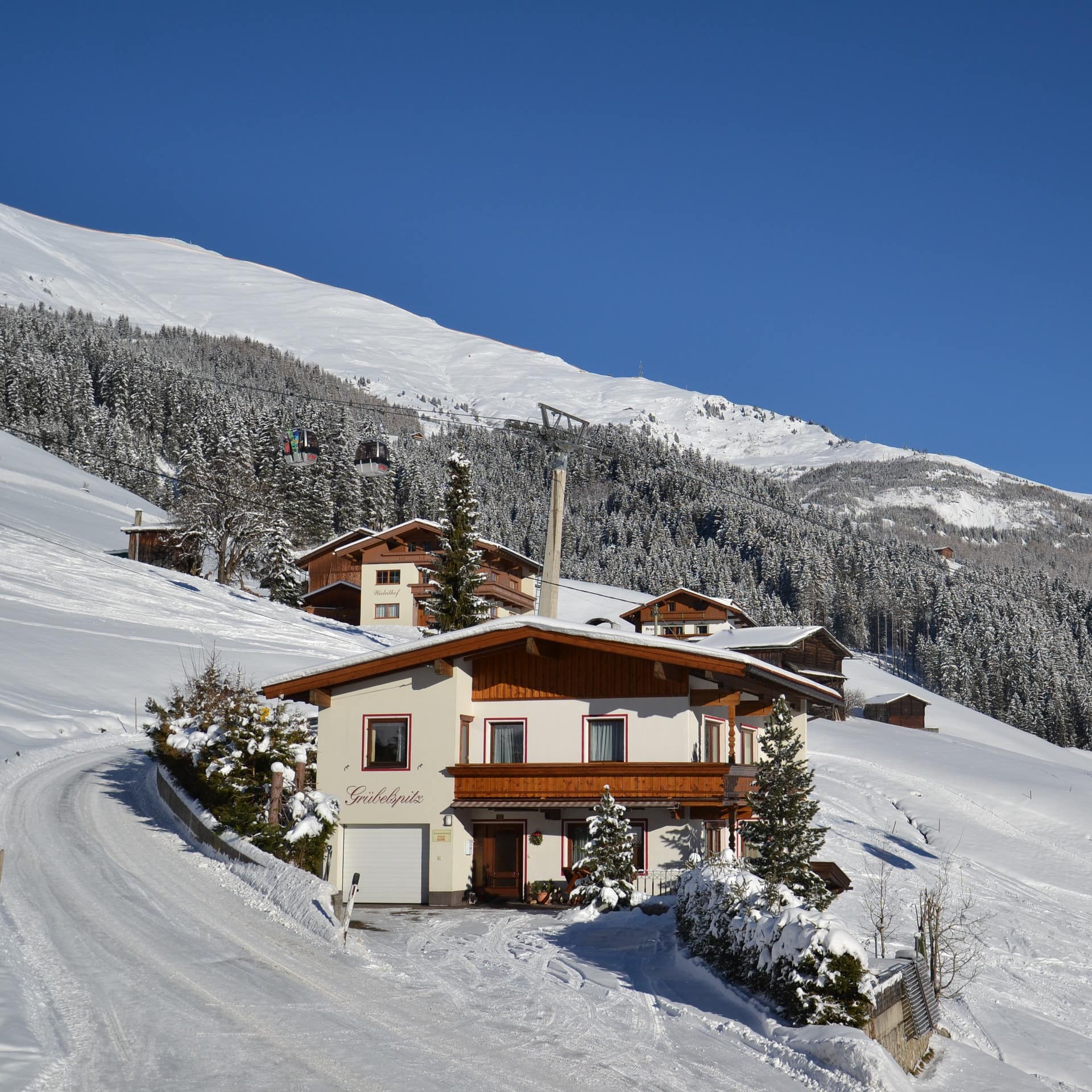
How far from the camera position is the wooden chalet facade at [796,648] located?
3305 inches

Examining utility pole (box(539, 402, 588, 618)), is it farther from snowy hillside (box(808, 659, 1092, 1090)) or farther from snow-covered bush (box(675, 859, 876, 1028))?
snow-covered bush (box(675, 859, 876, 1028))

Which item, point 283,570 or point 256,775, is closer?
point 256,775

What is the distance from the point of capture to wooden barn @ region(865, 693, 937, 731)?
9356 cm

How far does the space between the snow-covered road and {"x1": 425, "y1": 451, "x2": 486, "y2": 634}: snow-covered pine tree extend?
27416mm

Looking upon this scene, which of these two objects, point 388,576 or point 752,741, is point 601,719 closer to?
point 752,741

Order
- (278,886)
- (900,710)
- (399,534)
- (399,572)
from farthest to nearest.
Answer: (900,710)
(399,572)
(399,534)
(278,886)

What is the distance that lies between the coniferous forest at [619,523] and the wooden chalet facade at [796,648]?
26.3 m

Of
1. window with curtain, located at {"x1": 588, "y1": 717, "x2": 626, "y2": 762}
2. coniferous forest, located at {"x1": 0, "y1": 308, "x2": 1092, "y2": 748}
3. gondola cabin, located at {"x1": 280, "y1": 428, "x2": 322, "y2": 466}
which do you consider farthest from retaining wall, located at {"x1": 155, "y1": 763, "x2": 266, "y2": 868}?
coniferous forest, located at {"x1": 0, "y1": 308, "x2": 1092, "y2": 748}

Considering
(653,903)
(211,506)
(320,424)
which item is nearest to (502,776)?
(653,903)

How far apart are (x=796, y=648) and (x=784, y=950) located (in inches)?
2819

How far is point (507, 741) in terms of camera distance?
104ft

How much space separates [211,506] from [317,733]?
5231 centimetres

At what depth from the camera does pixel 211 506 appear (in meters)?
81.1

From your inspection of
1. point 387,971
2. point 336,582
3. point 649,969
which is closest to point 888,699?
point 336,582
